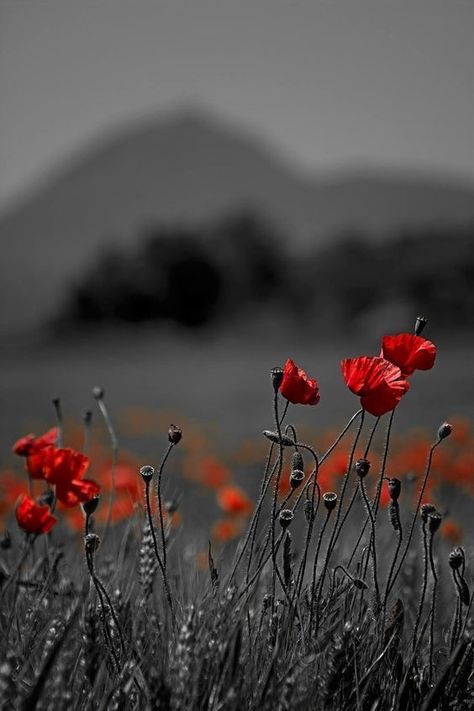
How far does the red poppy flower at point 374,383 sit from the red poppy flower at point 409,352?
0.07 meters

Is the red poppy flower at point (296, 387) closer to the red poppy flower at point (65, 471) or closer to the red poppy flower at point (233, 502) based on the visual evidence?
the red poppy flower at point (65, 471)

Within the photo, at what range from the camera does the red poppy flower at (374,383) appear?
4.75 feet

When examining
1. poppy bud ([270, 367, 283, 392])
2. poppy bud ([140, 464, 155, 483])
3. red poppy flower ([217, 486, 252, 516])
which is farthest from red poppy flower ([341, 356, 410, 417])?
red poppy flower ([217, 486, 252, 516])

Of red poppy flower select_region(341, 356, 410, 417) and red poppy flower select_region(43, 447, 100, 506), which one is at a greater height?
red poppy flower select_region(341, 356, 410, 417)

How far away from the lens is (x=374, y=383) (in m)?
1.46

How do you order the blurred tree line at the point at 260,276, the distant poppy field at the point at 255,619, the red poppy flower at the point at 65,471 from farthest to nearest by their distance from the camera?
the blurred tree line at the point at 260,276 → the red poppy flower at the point at 65,471 → the distant poppy field at the point at 255,619

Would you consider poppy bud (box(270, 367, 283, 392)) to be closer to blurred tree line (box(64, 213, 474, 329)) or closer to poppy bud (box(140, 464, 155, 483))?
poppy bud (box(140, 464, 155, 483))

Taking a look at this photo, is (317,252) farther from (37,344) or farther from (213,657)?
(213,657)

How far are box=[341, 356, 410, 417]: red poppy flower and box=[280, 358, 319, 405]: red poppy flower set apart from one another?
10cm

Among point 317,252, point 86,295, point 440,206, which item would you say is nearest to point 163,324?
point 86,295

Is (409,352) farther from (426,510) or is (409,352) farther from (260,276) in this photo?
(260,276)

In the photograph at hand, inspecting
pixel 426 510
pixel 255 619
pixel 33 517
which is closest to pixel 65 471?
pixel 33 517

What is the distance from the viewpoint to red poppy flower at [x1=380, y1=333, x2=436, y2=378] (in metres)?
1.51


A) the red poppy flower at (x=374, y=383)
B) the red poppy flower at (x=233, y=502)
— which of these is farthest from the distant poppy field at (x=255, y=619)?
the red poppy flower at (x=233, y=502)
